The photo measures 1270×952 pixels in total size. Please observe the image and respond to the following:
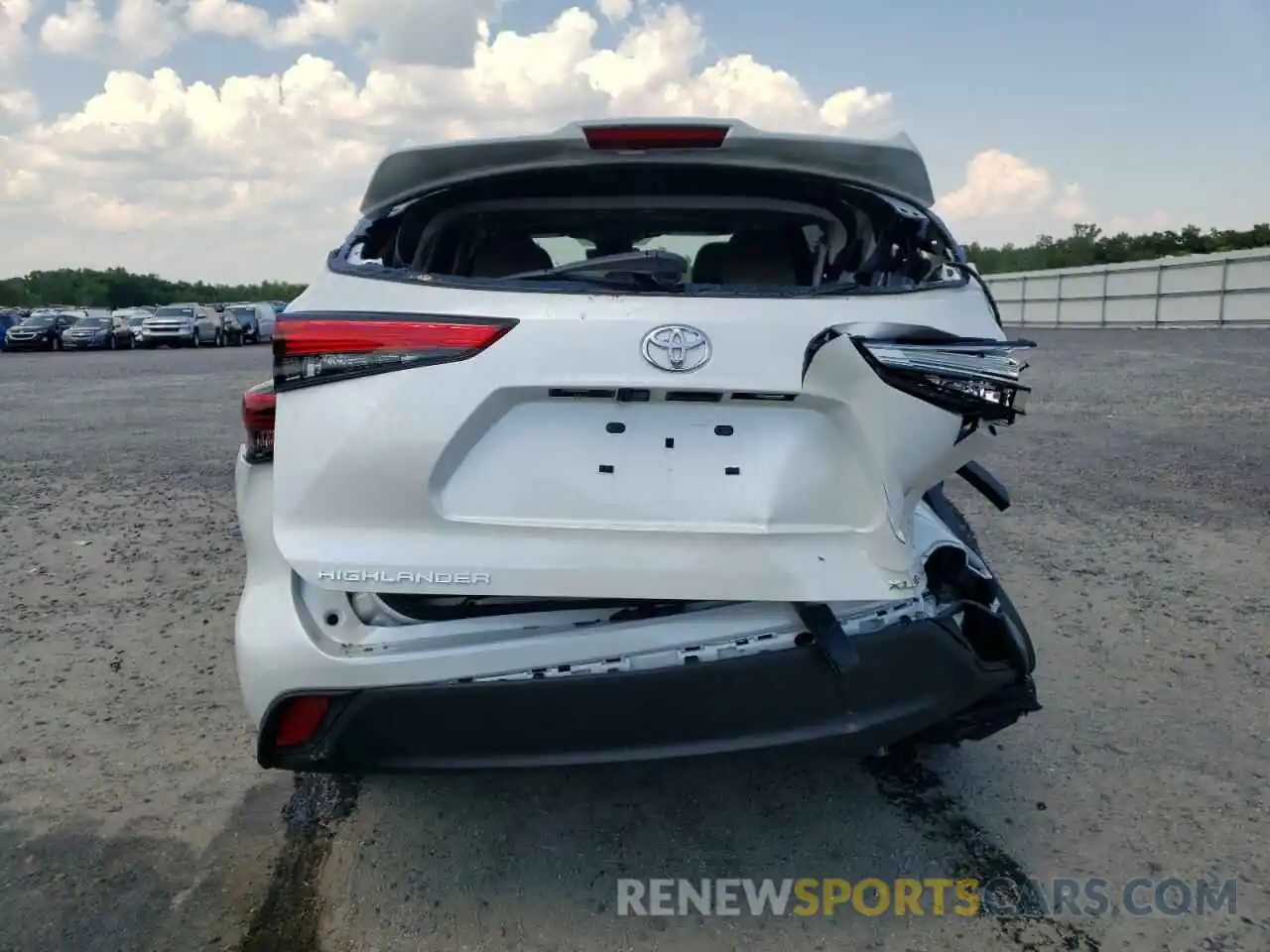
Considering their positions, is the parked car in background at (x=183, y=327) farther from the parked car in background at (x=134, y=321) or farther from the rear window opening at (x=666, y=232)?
the rear window opening at (x=666, y=232)

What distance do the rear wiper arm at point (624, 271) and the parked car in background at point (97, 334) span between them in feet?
129

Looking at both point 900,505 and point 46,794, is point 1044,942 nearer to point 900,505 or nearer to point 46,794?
point 900,505

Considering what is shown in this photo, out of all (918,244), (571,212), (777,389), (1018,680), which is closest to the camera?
(777,389)

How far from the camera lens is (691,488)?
229 centimetres

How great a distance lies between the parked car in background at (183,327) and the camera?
37.2 metres

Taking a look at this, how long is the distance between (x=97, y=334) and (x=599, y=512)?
131 ft

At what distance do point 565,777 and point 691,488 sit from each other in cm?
142

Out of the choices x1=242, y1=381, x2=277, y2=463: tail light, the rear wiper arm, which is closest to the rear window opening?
the rear wiper arm

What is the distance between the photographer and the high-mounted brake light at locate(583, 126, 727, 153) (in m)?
2.57

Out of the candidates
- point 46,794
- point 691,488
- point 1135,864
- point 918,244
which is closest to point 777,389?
point 691,488

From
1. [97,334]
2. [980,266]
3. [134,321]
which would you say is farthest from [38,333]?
[980,266]

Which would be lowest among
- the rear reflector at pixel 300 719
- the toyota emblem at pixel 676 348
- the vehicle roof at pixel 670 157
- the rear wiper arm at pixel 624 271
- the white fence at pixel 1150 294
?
the white fence at pixel 1150 294

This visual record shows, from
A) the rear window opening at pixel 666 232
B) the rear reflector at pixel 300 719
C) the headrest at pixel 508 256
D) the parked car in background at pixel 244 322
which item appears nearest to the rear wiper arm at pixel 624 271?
the rear window opening at pixel 666 232

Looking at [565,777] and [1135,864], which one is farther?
[565,777]
